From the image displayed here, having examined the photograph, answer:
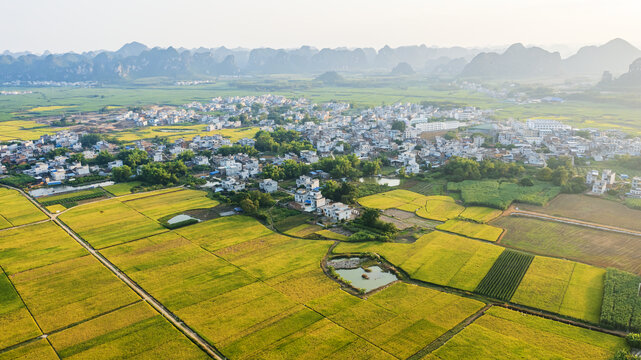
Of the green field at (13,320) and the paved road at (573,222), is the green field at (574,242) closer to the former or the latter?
the paved road at (573,222)

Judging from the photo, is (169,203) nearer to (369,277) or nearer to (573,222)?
(369,277)

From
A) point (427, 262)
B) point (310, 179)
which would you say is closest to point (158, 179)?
point (310, 179)

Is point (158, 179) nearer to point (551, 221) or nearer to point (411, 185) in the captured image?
point (411, 185)

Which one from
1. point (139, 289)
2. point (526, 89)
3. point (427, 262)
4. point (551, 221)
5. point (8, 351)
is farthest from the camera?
point (526, 89)

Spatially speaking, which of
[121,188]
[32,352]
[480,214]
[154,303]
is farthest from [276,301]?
[121,188]

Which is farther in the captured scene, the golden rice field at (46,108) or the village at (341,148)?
the golden rice field at (46,108)

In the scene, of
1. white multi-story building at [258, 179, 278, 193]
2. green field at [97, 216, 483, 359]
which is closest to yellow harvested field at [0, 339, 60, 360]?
green field at [97, 216, 483, 359]

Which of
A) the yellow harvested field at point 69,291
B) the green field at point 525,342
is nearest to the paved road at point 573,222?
the green field at point 525,342
